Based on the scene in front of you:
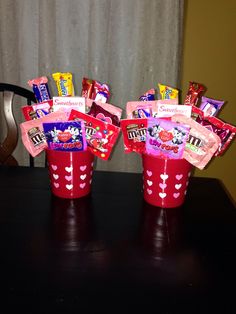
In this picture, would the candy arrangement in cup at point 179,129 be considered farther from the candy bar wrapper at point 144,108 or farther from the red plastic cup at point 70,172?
the red plastic cup at point 70,172

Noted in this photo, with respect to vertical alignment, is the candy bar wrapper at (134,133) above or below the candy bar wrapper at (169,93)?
below

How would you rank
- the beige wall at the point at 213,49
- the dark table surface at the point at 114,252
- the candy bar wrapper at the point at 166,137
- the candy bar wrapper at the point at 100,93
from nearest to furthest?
1. the dark table surface at the point at 114,252
2. the candy bar wrapper at the point at 166,137
3. the candy bar wrapper at the point at 100,93
4. the beige wall at the point at 213,49

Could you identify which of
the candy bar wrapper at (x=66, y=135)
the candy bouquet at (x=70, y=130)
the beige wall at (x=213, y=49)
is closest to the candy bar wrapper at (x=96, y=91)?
the candy bouquet at (x=70, y=130)

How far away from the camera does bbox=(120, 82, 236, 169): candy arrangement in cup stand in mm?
624

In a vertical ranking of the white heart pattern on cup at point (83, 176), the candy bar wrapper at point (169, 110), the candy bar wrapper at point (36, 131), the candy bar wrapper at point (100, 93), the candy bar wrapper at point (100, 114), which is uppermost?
the candy bar wrapper at point (100, 93)

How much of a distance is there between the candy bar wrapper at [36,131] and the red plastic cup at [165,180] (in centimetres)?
21

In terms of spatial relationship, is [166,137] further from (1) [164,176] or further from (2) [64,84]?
(2) [64,84]

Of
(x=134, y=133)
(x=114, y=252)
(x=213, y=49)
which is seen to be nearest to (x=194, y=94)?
(x=134, y=133)

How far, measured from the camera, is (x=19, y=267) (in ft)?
1.58

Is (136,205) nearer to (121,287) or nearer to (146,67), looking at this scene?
(121,287)

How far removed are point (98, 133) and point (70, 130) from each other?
0.06m

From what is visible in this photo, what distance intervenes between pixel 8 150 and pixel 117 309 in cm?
76

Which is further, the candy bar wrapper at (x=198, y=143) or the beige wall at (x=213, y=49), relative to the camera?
the beige wall at (x=213, y=49)

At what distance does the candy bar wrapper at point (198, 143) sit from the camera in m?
0.62
